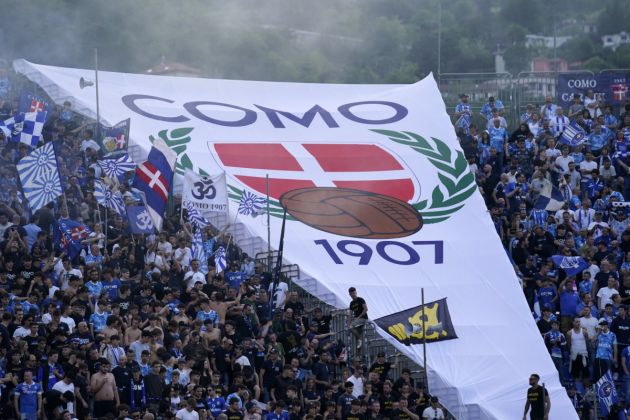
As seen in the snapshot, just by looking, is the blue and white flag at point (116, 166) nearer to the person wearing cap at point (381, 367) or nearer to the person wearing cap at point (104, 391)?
the person wearing cap at point (381, 367)

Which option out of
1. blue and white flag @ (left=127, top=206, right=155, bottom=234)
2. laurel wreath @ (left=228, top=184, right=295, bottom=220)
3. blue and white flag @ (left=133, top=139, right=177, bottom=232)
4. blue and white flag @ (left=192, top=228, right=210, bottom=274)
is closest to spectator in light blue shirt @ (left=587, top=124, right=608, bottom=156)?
laurel wreath @ (left=228, top=184, right=295, bottom=220)

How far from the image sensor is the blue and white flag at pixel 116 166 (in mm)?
19859

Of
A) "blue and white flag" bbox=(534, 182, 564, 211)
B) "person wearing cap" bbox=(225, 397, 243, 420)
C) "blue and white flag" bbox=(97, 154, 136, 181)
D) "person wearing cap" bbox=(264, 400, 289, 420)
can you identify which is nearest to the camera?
"person wearing cap" bbox=(225, 397, 243, 420)

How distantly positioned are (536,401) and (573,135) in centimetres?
818

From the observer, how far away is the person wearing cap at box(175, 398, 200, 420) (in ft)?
50.4

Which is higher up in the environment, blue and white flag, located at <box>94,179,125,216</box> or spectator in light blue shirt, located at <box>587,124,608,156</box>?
spectator in light blue shirt, located at <box>587,124,608,156</box>

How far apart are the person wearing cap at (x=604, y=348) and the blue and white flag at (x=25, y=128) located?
8556 millimetres

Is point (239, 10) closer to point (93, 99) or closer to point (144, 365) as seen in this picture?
point (93, 99)

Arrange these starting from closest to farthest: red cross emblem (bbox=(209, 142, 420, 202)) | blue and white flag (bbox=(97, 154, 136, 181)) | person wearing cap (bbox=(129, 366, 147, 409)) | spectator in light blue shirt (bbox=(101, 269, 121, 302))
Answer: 1. person wearing cap (bbox=(129, 366, 147, 409))
2. spectator in light blue shirt (bbox=(101, 269, 121, 302))
3. blue and white flag (bbox=(97, 154, 136, 181))
4. red cross emblem (bbox=(209, 142, 420, 202))

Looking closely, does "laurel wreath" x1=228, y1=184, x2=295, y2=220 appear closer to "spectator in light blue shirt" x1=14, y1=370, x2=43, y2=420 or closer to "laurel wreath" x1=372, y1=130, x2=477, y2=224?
"laurel wreath" x1=372, y1=130, x2=477, y2=224

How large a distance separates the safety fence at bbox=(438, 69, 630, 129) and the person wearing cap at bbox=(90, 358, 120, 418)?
44.8 ft

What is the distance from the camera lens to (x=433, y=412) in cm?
1772

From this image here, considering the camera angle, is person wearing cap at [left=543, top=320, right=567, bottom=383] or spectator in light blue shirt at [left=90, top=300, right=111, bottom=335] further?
person wearing cap at [left=543, top=320, right=567, bottom=383]

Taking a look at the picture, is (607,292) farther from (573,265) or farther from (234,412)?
(234,412)
